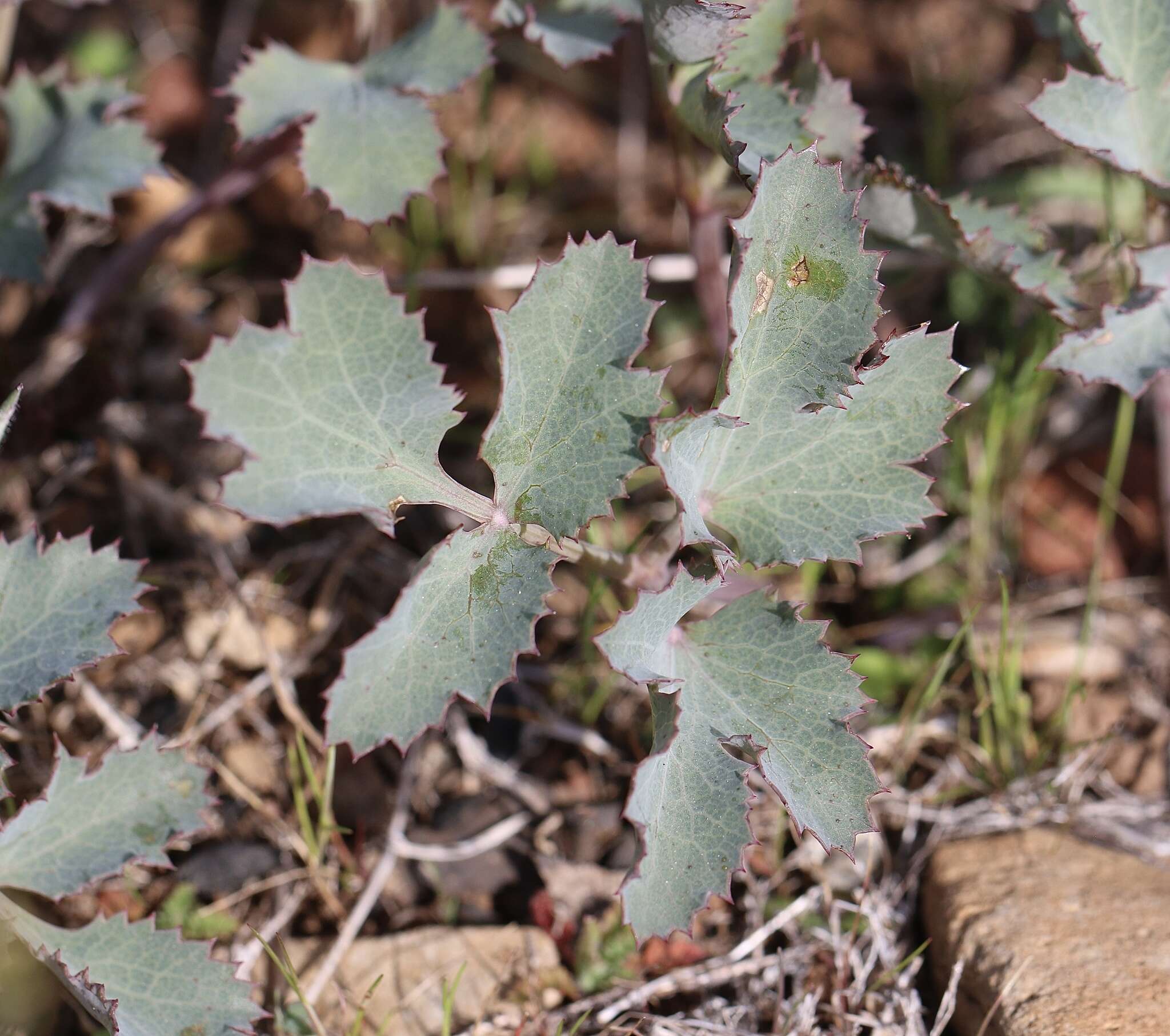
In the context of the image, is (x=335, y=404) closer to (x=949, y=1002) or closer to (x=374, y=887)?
(x=374, y=887)

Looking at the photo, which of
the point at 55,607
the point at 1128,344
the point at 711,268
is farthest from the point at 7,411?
the point at 1128,344

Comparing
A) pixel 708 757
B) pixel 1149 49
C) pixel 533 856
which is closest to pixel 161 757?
pixel 533 856

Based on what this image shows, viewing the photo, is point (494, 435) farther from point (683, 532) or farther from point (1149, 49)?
point (1149, 49)

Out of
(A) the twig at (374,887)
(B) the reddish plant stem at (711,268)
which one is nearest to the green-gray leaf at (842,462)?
(B) the reddish plant stem at (711,268)

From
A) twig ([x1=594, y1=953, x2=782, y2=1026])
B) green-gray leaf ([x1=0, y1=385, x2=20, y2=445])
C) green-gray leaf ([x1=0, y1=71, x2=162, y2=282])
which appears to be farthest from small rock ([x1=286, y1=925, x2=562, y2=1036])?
green-gray leaf ([x1=0, y1=71, x2=162, y2=282])

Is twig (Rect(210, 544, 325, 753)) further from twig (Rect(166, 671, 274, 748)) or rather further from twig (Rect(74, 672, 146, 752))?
twig (Rect(74, 672, 146, 752))

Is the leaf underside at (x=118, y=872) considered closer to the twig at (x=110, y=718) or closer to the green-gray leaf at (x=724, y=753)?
the twig at (x=110, y=718)
